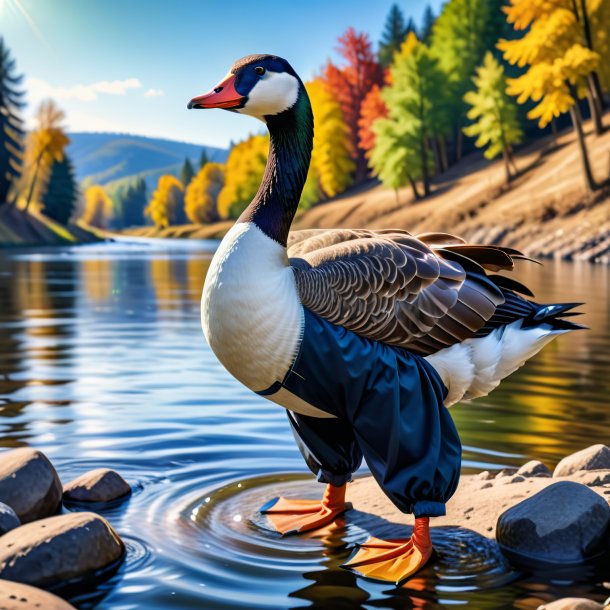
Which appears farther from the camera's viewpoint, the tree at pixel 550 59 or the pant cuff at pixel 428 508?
the tree at pixel 550 59

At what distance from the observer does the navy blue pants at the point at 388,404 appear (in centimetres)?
479

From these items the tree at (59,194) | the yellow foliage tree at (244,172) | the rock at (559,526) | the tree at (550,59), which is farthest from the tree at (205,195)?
the rock at (559,526)

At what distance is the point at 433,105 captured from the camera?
53.0m

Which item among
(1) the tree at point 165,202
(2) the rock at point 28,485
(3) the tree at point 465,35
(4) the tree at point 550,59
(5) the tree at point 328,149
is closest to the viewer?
(2) the rock at point 28,485

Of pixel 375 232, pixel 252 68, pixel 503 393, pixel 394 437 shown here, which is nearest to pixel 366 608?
pixel 394 437

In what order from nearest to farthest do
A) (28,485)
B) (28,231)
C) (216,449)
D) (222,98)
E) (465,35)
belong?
(222,98) → (28,485) → (216,449) → (465,35) → (28,231)

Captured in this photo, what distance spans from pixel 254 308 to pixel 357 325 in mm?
631

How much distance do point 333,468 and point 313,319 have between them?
4.97 feet

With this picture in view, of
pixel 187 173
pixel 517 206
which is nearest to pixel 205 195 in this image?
pixel 187 173

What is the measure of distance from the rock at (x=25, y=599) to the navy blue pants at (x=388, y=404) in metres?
1.67

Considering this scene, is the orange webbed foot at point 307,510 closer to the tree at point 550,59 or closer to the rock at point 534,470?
the rock at point 534,470

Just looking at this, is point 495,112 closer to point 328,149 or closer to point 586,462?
point 328,149

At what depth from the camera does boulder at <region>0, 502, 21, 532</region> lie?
506cm

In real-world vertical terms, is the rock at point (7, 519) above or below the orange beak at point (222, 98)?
below
